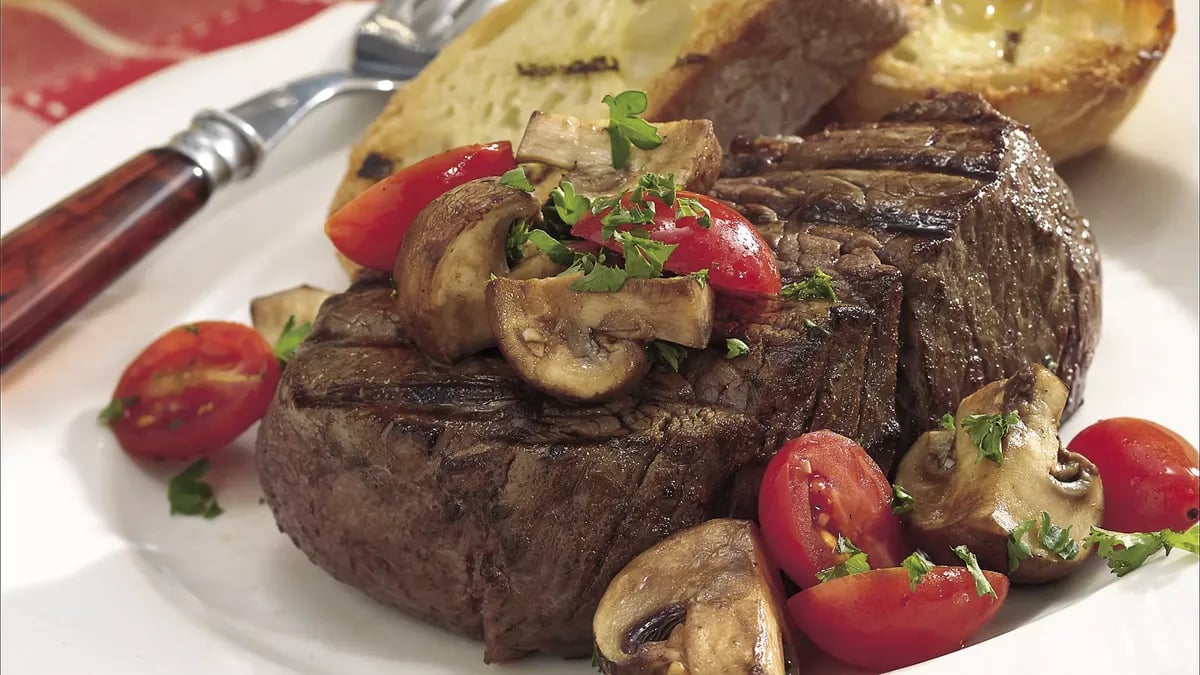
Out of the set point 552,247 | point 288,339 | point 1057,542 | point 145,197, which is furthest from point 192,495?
point 1057,542

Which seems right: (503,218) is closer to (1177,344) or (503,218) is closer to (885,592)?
(885,592)

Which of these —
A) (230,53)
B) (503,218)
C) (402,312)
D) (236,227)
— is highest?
(503,218)

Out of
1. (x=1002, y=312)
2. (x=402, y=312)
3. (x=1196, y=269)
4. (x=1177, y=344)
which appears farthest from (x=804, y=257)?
(x=1196, y=269)

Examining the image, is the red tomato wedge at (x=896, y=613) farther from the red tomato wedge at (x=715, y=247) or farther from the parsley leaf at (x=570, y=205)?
the parsley leaf at (x=570, y=205)

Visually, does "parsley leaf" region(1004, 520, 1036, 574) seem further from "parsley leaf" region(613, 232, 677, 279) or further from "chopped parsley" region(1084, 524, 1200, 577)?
"parsley leaf" region(613, 232, 677, 279)

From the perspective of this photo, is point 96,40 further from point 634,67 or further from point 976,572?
point 976,572
